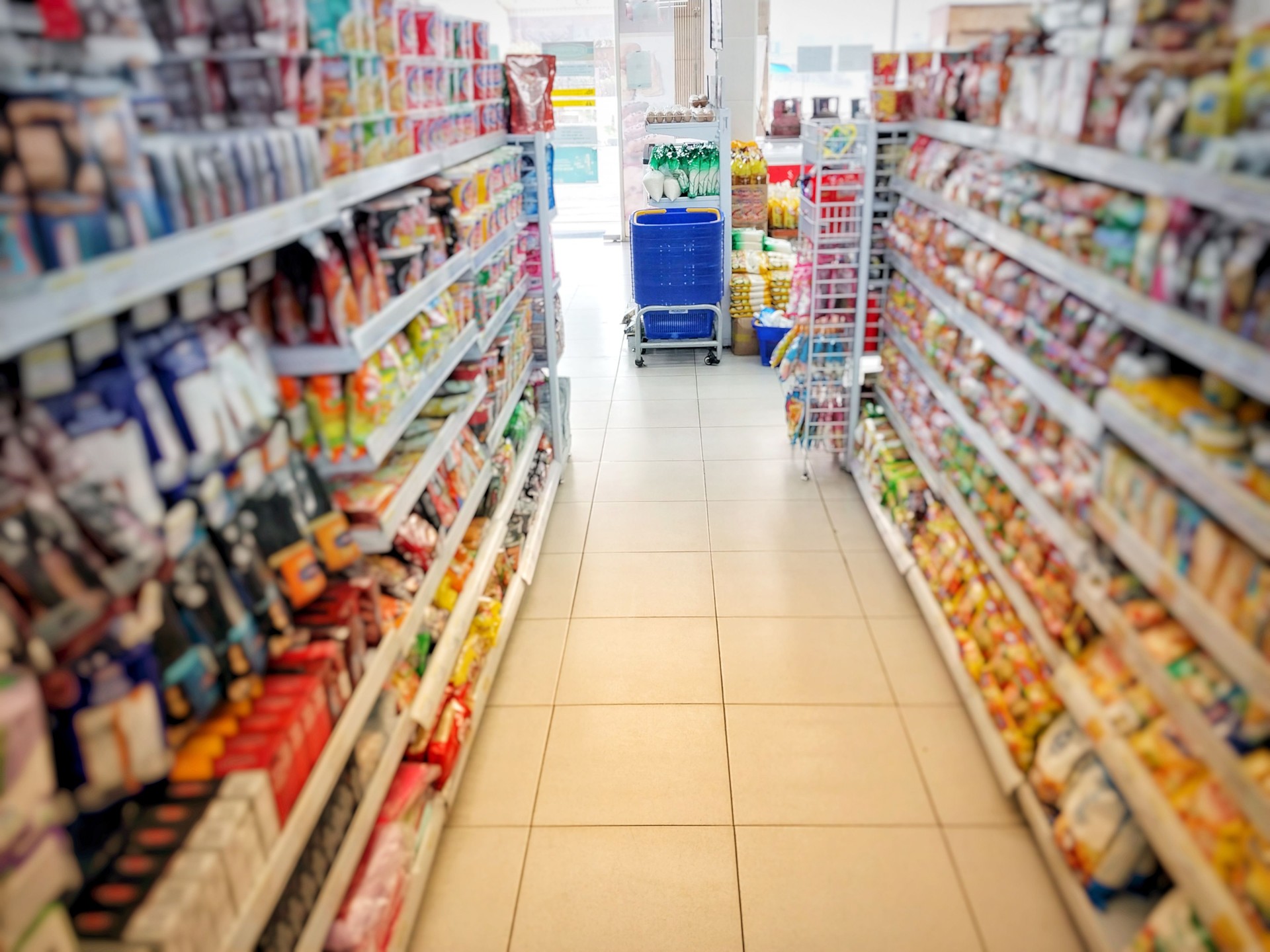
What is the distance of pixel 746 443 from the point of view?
5285 millimetres

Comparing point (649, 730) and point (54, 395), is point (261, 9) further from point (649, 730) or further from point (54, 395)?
point (649, 730)

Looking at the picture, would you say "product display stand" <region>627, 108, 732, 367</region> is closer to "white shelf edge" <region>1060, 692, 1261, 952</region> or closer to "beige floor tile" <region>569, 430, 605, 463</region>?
"beige floor tile" <region>569, 430, 605, 463</region>

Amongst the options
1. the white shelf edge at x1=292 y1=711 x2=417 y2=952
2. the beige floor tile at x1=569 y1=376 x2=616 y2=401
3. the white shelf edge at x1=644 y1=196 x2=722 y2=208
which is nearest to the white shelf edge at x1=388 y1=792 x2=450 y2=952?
the white shelf edge at x1=292 y1=711 x2=417 y2=952

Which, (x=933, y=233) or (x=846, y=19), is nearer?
(x=933, y=233)

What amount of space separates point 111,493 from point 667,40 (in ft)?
35.5

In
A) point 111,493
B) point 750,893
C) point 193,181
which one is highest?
point 193,181

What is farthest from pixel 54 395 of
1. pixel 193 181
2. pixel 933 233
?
pixel 933 233

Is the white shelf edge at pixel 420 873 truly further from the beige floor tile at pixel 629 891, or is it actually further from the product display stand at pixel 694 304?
the product display stand at pixel 694 304

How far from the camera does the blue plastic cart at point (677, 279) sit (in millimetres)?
6414

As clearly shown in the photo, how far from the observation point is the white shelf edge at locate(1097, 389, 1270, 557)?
1.57 metres

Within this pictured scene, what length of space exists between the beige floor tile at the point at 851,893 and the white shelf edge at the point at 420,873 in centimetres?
84

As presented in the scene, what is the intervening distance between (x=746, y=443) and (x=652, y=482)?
0.76 metres

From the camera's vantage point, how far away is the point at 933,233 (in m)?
3.53

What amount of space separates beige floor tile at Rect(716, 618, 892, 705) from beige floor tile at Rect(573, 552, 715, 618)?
217mm
